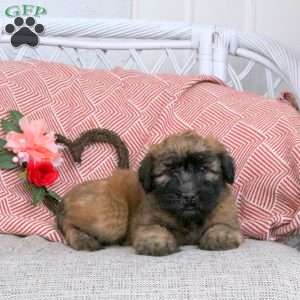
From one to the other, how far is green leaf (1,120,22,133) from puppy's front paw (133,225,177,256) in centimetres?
58

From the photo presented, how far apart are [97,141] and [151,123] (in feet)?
0.56

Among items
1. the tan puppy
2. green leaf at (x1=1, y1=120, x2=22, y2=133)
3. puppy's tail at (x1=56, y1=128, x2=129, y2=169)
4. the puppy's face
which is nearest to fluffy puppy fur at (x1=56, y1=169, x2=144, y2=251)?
the tan puppy

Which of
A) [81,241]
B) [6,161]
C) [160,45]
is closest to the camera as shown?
[81,241]

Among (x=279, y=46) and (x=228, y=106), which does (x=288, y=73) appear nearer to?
(x=279, y=46)

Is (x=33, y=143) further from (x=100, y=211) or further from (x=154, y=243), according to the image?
(x=154, y=243)

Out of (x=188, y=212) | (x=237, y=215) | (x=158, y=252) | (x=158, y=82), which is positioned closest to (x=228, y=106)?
(x=158, y=82)

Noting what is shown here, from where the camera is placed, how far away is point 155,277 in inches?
46.9

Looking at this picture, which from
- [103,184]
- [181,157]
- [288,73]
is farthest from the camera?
[288,73]

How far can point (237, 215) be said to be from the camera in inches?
62.4

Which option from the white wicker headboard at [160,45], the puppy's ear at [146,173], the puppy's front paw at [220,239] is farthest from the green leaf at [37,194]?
the white wicker headboard at [160,45]

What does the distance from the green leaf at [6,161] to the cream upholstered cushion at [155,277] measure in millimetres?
540

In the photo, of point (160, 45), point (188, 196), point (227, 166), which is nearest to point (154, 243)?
point (188, 196)

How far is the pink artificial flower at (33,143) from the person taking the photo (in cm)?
178

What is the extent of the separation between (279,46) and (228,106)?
22.6 inches
